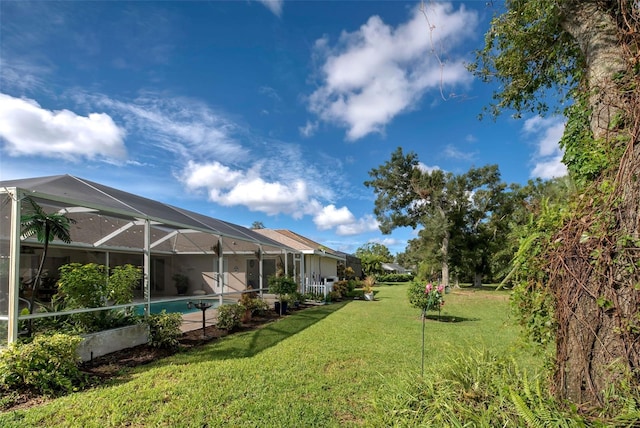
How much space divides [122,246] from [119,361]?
33.0 feet

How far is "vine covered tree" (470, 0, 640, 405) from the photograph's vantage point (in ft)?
5.85

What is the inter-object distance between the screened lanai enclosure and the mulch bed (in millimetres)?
908

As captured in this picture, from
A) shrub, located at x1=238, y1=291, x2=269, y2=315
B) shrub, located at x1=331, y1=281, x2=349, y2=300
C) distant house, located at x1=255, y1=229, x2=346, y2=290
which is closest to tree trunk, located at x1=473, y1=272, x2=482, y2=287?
distant house, located at x1=255, y1=229, x2=346, y2=290

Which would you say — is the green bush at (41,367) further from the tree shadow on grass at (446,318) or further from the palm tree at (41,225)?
the tree shadow on grass at (446,318)

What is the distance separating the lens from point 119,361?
5.93m

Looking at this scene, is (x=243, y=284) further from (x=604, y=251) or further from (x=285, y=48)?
(x=604, y=251)

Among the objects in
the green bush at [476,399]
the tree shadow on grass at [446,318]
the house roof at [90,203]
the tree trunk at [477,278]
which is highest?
the house roof at [90,203]

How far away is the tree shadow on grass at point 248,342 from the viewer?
20.8 ft

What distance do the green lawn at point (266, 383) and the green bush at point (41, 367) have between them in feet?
1.29

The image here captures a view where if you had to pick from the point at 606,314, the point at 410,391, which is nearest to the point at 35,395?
the point at 410,391

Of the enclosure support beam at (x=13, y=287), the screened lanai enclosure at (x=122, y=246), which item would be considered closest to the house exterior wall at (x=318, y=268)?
the screened lanai enclosure at (x=122, y=246)

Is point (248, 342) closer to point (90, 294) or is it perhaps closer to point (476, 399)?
point (90, 294)

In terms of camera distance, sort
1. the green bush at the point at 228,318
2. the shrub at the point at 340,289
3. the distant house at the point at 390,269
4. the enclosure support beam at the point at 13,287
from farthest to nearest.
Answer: the distant house at the point at 390,269, the shrub at the point at 340,289, the green bush at the point at 228,318, the enclosure support beam at the point at 13,287

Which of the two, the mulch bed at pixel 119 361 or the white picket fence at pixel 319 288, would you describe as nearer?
the mulch bed at pixel 119 361
